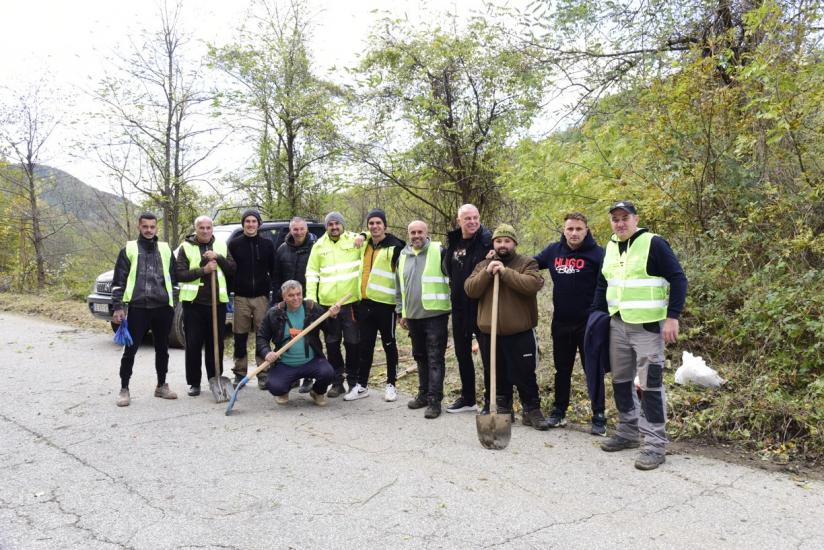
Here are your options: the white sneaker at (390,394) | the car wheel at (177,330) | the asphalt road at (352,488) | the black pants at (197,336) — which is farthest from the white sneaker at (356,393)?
the car wheel at (177,330)

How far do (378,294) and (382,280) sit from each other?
148 millimetres

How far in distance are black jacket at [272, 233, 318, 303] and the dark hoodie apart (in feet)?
9.59

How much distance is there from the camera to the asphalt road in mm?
3004

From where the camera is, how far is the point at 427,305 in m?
5.40

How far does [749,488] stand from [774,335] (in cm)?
211

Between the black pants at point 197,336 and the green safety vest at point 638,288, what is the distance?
4.16 metres

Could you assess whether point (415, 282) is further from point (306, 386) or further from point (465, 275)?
point (306, 386)

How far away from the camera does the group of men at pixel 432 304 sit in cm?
419

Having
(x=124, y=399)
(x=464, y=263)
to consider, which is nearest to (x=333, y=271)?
(x=464, y=263)

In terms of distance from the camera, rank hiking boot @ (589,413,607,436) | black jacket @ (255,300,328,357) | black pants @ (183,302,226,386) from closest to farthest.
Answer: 1. hiking boot @ (589,413,607,436)
2. black jacket @ (255,300,328,357)
3. black pants @ (183,302,226,386)

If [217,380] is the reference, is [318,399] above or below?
below

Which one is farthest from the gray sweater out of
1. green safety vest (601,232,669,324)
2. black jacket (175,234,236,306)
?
black jacket (175,234,236,306)

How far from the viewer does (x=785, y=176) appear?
244 inches

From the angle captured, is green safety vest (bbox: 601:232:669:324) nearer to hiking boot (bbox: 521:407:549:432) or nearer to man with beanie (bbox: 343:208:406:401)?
hiking boot (bbox: 521:407:549:432)
